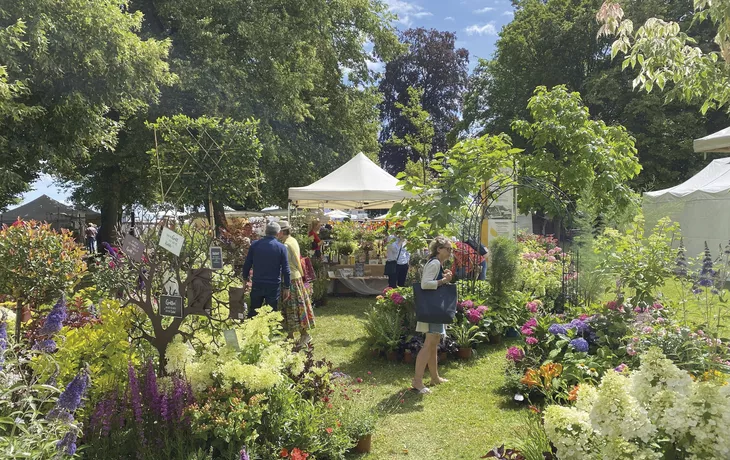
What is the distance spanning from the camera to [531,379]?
433cm

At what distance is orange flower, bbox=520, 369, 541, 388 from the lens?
4.23m

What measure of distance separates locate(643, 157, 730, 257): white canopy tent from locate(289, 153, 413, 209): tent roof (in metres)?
6.83

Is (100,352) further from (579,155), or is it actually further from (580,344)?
(579,155)

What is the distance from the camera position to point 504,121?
2505cm

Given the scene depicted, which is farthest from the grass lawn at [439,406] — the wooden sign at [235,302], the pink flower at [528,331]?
the wooden sign at [235,302]

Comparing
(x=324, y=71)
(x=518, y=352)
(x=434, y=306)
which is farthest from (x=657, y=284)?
(x=324, y=71)

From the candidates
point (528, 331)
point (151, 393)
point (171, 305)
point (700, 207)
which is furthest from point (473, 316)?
point (700, 207)

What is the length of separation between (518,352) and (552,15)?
2263 centimetres

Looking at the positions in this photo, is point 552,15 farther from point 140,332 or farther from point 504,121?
point 140,332

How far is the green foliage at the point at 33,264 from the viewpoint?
5754 mm

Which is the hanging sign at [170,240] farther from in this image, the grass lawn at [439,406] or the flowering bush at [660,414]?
the flowering bush at [660,414]

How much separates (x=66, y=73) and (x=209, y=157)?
10.5 ft

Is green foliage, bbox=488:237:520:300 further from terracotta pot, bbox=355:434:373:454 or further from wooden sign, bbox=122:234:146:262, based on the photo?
wooden sign, bbox=122:234:146:262

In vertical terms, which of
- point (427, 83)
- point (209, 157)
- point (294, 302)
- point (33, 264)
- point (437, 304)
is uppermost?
point (427, 83)
